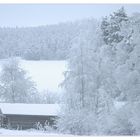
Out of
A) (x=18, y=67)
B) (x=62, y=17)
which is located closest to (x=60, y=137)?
(x=18, y=67)

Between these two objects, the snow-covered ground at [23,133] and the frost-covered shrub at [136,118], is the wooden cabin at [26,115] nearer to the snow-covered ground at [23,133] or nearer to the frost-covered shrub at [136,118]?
the snow-covered ground at [23,133]

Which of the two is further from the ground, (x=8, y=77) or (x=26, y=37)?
(x=26, y=37)

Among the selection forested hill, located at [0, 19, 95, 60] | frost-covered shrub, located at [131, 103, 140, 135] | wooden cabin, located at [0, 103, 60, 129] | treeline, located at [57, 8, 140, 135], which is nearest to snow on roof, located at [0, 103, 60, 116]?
wooden cabin, located at [0, 103, 60, 129]

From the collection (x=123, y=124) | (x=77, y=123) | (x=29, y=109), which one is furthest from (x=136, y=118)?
(x=29, y=109)

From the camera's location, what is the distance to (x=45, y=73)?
8.80 metres

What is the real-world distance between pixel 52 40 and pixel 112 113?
4.73 ft

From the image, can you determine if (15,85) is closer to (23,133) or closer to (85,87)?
(23,133)

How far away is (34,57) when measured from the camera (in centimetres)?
893

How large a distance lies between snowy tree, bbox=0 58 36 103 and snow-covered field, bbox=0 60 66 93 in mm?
95

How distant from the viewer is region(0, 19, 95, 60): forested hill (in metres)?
8.96

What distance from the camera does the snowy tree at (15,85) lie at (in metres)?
8.84

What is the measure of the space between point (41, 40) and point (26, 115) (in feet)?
3.83

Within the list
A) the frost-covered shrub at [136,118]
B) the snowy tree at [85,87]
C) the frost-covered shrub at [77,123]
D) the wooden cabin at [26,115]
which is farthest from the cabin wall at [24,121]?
the frost-covered shrub at [136,118]
